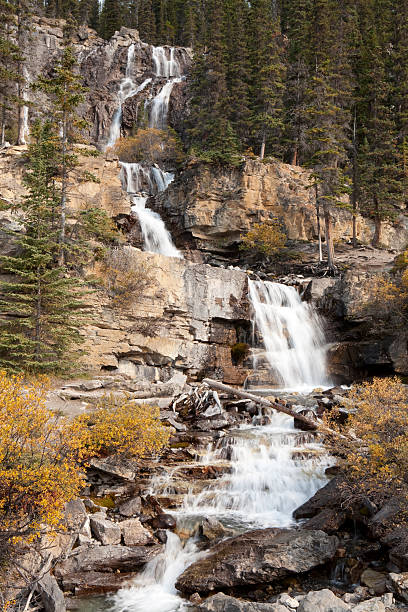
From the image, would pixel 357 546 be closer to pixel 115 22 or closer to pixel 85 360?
pixel 85 360

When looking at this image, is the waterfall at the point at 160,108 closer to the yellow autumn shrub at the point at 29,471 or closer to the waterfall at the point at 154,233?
the waterfall at the point at 154,233

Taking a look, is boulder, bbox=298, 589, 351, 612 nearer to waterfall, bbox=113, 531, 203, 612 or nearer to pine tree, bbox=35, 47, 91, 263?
waterfall, bbox=113, 531, 203, 612

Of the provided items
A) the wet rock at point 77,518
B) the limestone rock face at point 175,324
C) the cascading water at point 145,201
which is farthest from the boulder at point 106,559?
the cascading water at point 145,201

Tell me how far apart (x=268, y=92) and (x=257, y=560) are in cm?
3476

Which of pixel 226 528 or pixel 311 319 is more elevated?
pixel 311 319

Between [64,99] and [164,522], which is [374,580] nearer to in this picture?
[164,522]

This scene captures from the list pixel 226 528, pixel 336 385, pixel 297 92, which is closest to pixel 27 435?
pixel 226 528

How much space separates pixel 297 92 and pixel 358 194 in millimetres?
10773

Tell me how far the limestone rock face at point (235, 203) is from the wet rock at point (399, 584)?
27.0 metres

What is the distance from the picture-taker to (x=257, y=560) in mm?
7797

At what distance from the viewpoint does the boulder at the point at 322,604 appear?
5.98 m

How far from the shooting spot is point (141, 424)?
1113cm

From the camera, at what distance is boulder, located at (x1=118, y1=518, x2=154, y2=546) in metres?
8.62

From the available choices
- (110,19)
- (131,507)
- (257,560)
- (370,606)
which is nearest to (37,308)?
(131,507)
